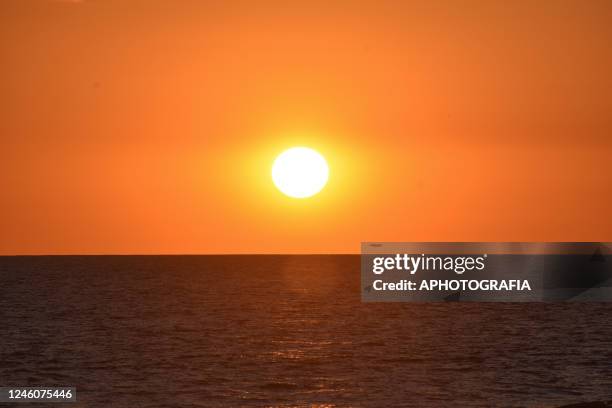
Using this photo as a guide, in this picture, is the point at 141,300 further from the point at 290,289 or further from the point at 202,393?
the point at 202,393

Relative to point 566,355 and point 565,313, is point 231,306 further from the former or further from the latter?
point 566,355

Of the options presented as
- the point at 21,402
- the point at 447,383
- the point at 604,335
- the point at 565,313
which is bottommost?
the point at 21,402

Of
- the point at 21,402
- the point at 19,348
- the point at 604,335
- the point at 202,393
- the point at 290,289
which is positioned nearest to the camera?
the point at 21,402

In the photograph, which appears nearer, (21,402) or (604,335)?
(21,402)

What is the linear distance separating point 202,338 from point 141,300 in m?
63.8

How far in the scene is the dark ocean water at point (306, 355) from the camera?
5388 centimetres

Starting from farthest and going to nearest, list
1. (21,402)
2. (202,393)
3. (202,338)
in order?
(202,338) < (202,393) < (21,402)

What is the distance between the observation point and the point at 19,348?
257 feet

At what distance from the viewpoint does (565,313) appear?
128500 mm

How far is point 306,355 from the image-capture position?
236 ft

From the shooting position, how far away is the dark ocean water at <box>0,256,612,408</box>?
53.9m

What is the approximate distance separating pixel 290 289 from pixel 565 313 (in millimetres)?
72897

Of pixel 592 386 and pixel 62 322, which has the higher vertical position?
pixel 62 322

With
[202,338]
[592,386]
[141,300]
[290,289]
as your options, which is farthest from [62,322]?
[290,289]
